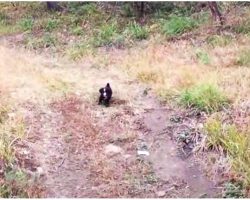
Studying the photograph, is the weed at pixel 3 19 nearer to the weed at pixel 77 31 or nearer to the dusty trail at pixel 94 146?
the weed at pixel 77 31

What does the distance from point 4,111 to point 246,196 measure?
368 centimetres

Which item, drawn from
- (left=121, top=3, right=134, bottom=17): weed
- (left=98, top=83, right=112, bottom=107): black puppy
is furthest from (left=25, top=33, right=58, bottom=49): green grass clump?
(left=98, top=83, right=112, bottom=107): black puppy

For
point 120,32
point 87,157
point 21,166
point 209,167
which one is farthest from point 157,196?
point 120,32

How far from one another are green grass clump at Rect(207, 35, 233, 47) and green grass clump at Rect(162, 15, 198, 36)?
1.30 meters

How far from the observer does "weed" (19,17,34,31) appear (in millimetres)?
15782

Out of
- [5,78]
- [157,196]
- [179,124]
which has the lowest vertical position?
[157,196]

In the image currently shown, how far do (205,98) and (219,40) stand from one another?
477cm

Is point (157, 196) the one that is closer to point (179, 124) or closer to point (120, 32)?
point (179, 124)

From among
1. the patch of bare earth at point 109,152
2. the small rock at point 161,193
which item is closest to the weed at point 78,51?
the patch of bare earth at point 109,152

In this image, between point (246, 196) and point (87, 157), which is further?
point (87, 157)

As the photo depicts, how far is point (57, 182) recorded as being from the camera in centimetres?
560

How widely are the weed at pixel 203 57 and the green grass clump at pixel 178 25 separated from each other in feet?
8.53

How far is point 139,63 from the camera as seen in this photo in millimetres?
10156

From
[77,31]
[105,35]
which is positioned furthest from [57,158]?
[77,31]
